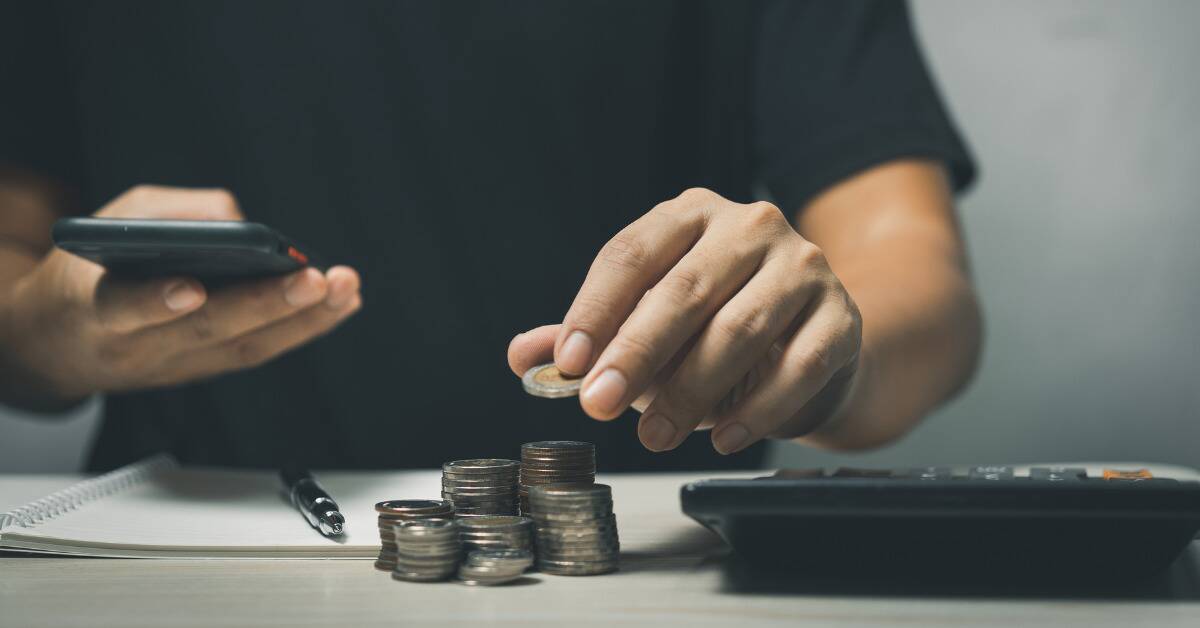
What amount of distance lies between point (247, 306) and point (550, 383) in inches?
14.5

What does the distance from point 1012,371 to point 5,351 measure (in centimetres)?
142

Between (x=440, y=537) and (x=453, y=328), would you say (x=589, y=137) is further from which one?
(x=440, y=537)

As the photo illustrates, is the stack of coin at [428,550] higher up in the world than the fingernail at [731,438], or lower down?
lower down

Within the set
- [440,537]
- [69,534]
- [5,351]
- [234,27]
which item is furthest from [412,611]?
[234,27]

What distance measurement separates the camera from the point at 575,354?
1.72 feet

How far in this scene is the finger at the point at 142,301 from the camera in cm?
75

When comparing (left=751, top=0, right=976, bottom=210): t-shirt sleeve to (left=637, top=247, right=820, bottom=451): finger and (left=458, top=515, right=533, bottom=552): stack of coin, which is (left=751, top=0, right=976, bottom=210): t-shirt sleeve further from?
(left=458, top=515, right=533, bottom=552): stack of coin

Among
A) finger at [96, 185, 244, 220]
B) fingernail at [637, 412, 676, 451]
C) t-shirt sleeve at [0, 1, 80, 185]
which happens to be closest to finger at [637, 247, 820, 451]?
fingernail at [637, 412, 676, 451]

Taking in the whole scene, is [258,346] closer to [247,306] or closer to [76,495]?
[247,306]

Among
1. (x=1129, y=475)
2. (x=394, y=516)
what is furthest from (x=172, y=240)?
(x=1129, y=475)

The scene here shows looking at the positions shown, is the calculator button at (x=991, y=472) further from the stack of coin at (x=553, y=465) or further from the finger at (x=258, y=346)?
the finger at (x=258, y=346)

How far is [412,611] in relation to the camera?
45cm

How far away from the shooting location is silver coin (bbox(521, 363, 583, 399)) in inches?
19.9

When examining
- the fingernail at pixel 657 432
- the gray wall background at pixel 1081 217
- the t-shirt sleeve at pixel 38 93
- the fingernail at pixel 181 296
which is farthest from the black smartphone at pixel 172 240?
the gray wall background at pixel 1081 217
